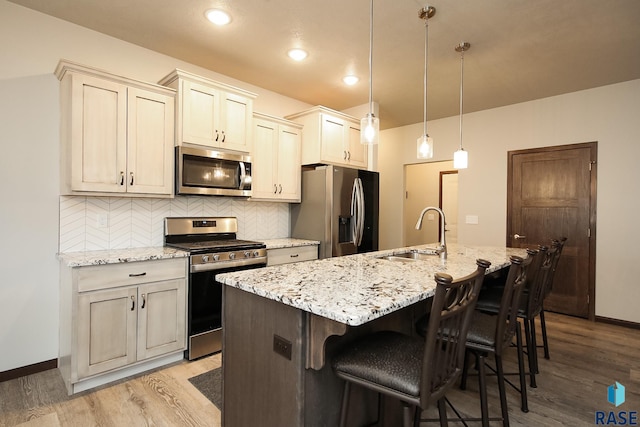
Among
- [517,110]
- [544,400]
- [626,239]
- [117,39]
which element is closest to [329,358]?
[544,400]

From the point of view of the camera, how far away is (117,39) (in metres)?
2.85

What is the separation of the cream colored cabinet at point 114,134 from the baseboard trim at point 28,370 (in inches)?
53.3

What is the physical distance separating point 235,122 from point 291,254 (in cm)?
146

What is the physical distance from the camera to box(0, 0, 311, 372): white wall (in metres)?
2.36

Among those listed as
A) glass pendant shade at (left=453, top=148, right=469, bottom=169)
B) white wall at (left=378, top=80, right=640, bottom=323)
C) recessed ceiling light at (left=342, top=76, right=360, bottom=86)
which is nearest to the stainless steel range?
glass pendant shade at (left=453, top=148, right=469, bottom=169)

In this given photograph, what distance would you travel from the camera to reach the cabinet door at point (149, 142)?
2.61 metres

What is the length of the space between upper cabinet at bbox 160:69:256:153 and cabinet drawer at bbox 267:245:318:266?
1079 mm

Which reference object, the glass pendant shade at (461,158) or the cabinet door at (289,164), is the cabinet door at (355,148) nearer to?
the cabinet door at (289,164)

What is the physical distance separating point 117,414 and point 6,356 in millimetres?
1129

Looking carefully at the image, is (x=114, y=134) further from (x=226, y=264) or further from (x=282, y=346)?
(x=282, y=346)

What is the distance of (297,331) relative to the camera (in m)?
1.26

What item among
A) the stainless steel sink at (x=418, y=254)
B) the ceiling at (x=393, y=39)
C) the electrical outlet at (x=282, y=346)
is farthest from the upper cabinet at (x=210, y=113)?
the electrical outlet at (x=282, y=346)

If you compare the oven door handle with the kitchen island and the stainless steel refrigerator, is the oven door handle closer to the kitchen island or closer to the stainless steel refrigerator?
the stainless steel refrigerator

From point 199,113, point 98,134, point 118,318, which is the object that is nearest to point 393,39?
point 199,113
